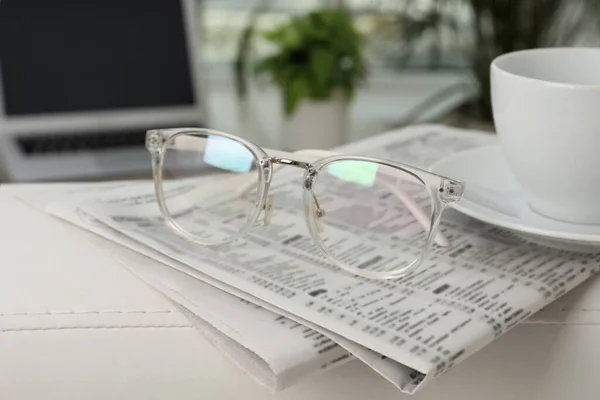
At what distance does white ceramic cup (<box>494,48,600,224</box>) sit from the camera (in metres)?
0.37

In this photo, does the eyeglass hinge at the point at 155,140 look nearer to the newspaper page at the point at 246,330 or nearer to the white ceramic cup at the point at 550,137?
the newspaper page at the point at 246,330

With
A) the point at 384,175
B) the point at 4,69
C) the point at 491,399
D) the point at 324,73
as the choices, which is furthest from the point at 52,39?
the point at 491,399

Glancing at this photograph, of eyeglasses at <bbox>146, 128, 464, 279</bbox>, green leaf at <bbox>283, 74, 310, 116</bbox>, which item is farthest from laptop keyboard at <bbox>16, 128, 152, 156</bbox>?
eyeglasses at <bbox>146, 128, 464, 279</bbox>

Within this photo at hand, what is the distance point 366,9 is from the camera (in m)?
1.17

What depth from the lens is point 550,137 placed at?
1.26ft

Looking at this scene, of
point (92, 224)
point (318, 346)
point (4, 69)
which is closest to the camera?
point (318, 346)

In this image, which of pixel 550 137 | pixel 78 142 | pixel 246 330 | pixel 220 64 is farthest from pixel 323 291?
pixel 220 64

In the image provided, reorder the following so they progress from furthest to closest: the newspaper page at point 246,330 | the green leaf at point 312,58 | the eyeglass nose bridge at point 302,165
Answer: the green leaf at point 312,58 < the eyeglass nose bridge at point 302,165 < the newspaper page at point 246,330

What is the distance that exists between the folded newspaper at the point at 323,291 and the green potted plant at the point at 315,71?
523 millimetres

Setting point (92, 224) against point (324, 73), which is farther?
point (324, 73)

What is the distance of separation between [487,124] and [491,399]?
722 millimetres

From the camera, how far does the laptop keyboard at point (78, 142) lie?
85cm

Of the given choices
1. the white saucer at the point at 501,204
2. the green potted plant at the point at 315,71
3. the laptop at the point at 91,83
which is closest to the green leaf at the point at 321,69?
the green potted plant at the point at 315,71

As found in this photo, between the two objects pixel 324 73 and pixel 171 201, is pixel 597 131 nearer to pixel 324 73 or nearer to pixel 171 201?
pixel 171 201
